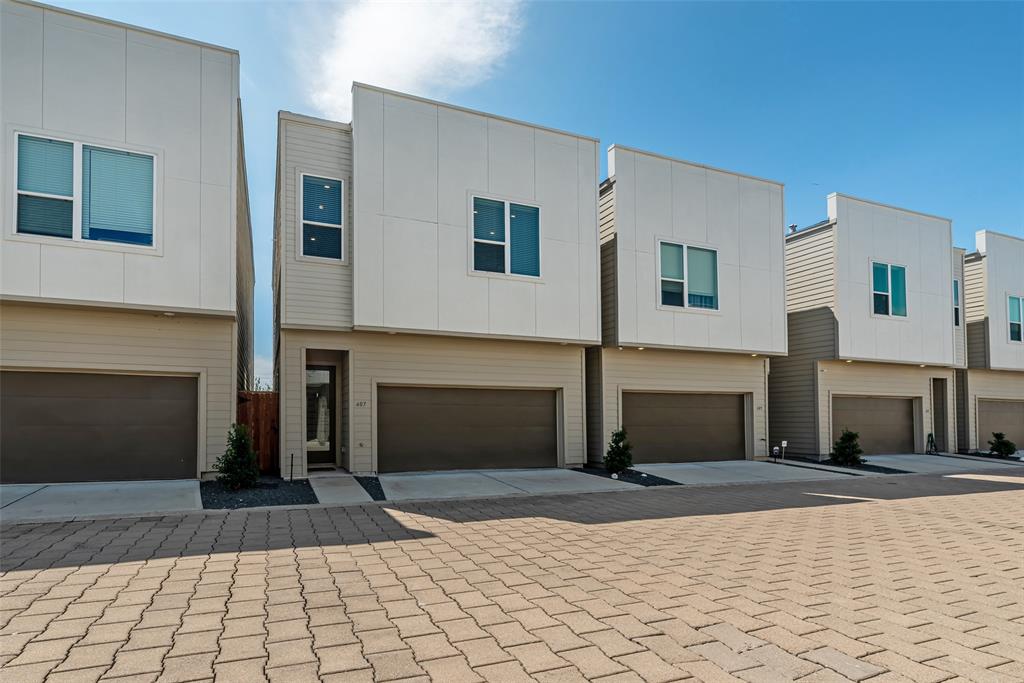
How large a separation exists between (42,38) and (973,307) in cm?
2607

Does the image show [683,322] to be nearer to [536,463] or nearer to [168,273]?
[536,463]

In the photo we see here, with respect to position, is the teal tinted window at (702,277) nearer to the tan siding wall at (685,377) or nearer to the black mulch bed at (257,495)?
the tan siding wall at (685,377)

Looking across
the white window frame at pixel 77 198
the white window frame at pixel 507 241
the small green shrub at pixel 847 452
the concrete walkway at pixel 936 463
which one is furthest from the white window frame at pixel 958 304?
the white window frame at pixel 77 198

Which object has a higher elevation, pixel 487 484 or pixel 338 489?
pixel 338 489

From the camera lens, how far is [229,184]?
10641mm

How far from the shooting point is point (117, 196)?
982 cm

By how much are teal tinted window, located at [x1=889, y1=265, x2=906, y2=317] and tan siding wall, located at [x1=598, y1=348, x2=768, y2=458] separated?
5241 millimetres

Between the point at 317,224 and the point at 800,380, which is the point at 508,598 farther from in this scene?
the point at 800,380

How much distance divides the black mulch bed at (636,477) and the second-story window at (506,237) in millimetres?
4423

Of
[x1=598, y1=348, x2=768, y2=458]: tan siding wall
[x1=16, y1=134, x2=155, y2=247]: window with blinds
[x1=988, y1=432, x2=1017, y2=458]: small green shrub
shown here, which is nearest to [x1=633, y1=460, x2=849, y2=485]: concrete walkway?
[x1=598, y1=348, x2=768, y2=458]: tan siding wall

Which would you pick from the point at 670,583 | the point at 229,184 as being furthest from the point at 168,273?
the point at 670,583

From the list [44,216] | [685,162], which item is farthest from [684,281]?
[44,216]

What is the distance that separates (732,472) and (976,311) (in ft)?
44.3

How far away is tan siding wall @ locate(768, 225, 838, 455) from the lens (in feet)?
56.7
